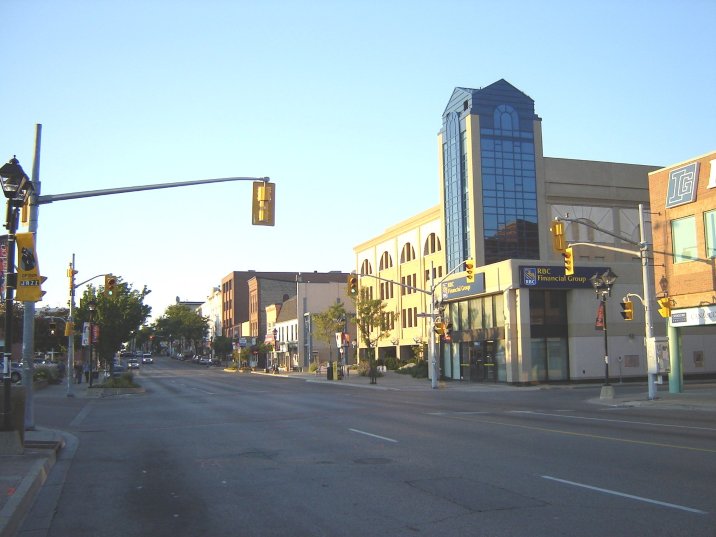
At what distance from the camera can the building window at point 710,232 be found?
99.7ft

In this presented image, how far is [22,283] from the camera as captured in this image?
15.0m

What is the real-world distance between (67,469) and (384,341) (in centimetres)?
6365

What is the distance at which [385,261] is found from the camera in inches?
3031

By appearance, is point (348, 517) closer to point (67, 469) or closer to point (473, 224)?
point (67, 469)

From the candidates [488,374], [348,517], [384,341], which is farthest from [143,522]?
[384,341]

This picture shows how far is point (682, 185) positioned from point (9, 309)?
29.1 metres

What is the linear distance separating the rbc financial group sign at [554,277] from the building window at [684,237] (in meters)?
12.4

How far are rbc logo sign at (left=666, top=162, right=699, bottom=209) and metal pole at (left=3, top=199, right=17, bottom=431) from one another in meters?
28.0

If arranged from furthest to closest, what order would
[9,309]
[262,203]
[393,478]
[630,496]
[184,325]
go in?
[184,325] → [262,203] → [9,309] → [393,478] → [630,496]

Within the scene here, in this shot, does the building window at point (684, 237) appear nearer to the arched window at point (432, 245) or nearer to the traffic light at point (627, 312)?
the traffic light at point (627, 312)

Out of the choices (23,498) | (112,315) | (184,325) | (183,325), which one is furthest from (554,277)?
(183,325)

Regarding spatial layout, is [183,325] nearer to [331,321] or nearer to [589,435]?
[331,321]

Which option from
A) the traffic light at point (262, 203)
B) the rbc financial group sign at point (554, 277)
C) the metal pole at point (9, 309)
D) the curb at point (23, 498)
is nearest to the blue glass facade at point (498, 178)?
the rbc financial group sign at point (554, 277)

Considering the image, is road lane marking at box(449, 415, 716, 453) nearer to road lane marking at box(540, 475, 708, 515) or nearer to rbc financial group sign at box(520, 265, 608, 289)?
road lane marking at box(540, 475, 708, 515)
